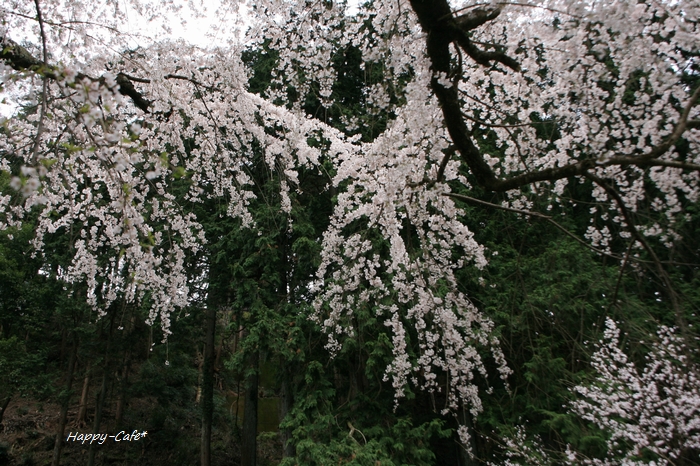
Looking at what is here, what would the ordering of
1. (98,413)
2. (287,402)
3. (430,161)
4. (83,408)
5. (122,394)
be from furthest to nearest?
(83,408) → (122,394) → (98,413) → (287,402) → (430,161)

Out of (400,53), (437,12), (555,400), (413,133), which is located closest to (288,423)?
(555,400)

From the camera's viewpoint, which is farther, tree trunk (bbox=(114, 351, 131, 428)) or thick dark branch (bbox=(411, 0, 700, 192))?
tree trunk (bbox=(114, 351, 131, 428))

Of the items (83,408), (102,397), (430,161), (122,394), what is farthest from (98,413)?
(430,161)

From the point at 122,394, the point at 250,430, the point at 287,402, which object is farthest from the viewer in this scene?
the point at 122,394

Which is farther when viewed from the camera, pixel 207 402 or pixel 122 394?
pixel 122 394

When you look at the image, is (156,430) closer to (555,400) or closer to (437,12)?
(555,400)

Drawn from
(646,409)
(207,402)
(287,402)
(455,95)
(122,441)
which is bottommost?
(646,409)

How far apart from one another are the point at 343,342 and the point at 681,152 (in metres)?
6.16

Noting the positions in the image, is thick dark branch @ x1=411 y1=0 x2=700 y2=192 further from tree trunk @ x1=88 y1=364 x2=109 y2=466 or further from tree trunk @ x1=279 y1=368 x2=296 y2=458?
tree trunk @ x1=88 y1=364 x2=109 y2=466

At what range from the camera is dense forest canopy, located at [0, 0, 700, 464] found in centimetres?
230

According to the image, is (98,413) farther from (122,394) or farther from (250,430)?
(250,430)

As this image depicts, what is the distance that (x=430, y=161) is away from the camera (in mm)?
4320

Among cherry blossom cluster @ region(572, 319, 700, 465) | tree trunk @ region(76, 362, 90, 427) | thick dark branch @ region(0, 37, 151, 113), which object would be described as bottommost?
cherry blossom cluster @ region(572, 319, 700, 465)

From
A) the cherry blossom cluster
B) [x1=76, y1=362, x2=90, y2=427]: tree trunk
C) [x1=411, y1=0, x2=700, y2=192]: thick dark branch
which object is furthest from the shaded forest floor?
[x1=411, y1=0, x2=700, y2=192]: thick dark branch
